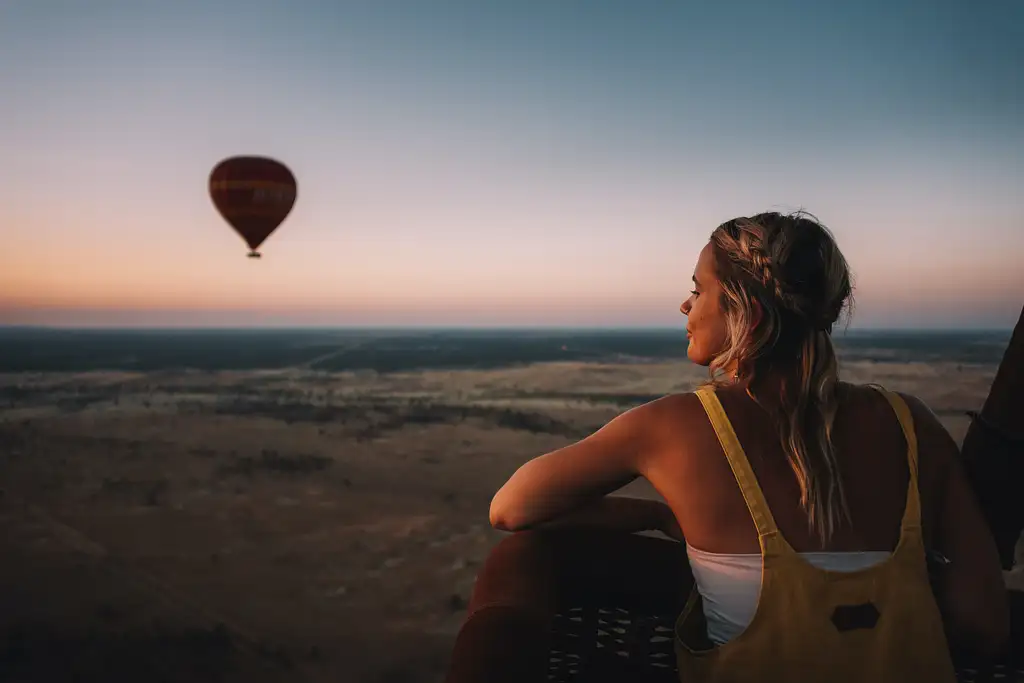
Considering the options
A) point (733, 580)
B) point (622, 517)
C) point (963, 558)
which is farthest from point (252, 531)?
point (963, 558)

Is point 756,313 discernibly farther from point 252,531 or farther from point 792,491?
point 252,531

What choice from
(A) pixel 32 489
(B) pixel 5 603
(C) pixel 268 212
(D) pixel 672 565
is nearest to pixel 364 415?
(C) pixel 268 212

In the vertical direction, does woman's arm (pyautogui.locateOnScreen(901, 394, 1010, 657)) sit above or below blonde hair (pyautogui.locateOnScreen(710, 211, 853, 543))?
below

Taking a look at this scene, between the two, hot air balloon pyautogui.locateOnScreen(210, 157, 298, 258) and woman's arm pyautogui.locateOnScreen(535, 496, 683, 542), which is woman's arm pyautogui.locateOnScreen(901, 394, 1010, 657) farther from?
hot air balloon pyautogui.locateOnScreen(210, 157, 298, 258)

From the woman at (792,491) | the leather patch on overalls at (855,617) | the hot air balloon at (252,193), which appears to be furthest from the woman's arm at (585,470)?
the hot air balloon at (252,193)

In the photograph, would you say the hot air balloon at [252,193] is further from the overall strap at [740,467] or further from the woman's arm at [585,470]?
the overall strap at [740,467]

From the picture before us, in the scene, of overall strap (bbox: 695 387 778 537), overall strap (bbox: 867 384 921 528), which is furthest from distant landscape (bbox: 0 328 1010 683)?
overall strap (bbox: 695 387 778 537)

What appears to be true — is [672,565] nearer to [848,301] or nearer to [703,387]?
[703,387]
